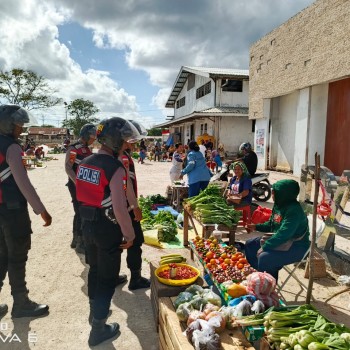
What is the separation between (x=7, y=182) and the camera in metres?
3.44

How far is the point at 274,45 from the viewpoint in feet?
53.3

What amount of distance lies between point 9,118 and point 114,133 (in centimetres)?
125

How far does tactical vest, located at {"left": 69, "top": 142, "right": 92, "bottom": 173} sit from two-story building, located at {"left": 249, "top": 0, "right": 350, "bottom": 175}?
10.3 meters

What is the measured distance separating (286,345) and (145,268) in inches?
126

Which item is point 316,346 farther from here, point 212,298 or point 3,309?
point 3,309

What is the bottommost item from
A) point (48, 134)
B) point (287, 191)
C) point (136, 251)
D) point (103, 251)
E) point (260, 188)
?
point (136, 251)

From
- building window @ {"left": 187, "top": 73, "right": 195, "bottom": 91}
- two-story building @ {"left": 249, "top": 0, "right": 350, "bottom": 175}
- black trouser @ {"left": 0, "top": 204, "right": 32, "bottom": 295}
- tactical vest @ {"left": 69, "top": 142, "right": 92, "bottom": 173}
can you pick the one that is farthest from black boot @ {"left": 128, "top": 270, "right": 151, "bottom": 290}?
building window @ {"left": 187, "top": 73, "right": 195, "bottom": 91}

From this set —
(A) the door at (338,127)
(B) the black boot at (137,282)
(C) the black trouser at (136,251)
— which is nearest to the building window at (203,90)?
(A) the door at (338,127)

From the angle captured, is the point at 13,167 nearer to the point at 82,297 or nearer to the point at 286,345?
the point at 82,297

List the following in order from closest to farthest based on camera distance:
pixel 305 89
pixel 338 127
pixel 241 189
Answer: pixel 241 189 < pixel 338 127 < pixel 305 89

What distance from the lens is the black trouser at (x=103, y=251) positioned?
10.2 ft

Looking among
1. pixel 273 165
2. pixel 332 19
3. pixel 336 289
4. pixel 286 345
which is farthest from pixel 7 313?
pixel 273 165

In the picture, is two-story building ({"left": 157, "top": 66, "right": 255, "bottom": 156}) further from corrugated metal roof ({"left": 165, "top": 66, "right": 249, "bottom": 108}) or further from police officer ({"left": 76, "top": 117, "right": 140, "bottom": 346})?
police officer ({"left": 76, "top": 117, "right": 140, "bottom": 346})

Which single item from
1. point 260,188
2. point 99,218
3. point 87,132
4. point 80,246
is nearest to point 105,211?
point 99,218
